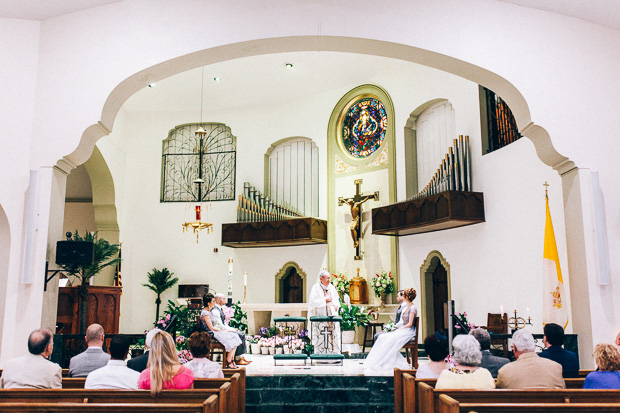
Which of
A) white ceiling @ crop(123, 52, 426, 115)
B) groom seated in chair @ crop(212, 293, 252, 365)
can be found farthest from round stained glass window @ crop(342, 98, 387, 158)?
groom seated in chair @ crop(212, 293, 252, 365)

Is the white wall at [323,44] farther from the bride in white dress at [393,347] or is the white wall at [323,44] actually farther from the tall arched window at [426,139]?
the tall arched window at [426,139]

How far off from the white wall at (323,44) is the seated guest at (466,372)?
3.45 m

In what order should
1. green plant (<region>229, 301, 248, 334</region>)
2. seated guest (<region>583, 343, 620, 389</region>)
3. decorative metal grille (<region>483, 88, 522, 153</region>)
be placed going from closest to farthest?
seated guest (<region>583, 343, 620, 389</region>) < green plant (<region>229, 301, 248, 334</region>) < decorative metal grille (<region>483, 88, 522, 153</region>)

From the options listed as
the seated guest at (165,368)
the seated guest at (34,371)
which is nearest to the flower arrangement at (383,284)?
the seated guest at (165,368)

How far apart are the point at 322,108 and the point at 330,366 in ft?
26.7

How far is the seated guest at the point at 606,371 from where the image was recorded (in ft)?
11.9

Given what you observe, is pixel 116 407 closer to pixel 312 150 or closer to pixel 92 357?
pixel 92 357

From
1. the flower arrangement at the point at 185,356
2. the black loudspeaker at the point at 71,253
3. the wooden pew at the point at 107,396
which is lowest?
the flower arrangement at the point at 185,356

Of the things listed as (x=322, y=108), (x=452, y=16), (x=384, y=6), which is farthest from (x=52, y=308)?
(x=322, y=108)

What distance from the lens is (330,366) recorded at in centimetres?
804

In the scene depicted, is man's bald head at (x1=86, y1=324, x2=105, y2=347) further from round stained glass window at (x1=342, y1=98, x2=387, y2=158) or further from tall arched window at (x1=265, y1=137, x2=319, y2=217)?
tall arched window at (x1=265, y1=137, x2=319, y2=217)

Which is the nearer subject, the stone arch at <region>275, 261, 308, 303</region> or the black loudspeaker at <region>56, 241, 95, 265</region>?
the black loudspeaker at <region>56, 241, 95, 265</region>

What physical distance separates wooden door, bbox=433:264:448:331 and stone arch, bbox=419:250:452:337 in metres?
0.07

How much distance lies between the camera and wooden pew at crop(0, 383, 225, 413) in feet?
11.2
